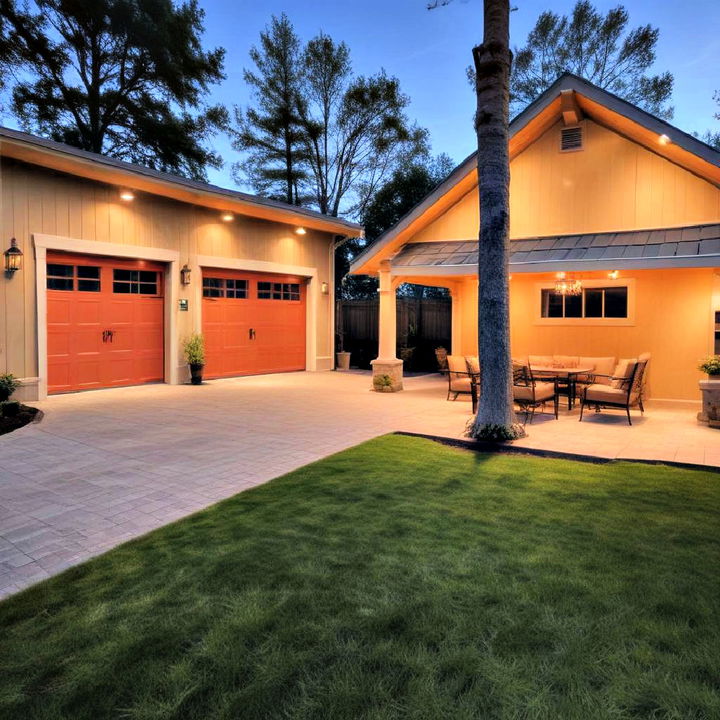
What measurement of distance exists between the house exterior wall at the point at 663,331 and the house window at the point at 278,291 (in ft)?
22.7

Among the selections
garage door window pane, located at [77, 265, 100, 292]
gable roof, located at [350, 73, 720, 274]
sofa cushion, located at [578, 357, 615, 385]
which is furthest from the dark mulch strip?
sofa cushion, located at [578, 357, 615, 385]

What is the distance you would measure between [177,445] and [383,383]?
591 centimetres

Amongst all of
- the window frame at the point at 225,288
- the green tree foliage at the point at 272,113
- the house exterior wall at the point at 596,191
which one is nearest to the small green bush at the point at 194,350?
the window frame at the point at 225,288

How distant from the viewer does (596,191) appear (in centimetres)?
1068

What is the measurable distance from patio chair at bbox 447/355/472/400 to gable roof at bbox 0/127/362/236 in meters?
6.16

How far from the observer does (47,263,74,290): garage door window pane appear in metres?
10.8

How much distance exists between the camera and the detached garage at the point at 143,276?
33.3 ft

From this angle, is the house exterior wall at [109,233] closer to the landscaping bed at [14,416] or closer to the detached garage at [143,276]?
the detached garage at [143,276]

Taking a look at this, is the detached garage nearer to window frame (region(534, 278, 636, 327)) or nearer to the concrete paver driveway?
the concrete paver driveway

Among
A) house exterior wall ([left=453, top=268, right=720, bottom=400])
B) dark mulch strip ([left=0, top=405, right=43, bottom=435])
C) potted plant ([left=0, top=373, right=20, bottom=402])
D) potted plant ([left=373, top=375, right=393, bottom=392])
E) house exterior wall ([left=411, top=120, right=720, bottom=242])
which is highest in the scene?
house exterior wall ([left=411, top=120, right=720, bottom=242])

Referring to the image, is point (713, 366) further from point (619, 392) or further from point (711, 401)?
point (619, 392)

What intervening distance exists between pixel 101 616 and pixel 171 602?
1.16ft

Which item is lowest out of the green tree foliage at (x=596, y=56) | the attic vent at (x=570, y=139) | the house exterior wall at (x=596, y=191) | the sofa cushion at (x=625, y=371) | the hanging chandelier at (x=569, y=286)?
the sofa cushion at (x=625, y=371)

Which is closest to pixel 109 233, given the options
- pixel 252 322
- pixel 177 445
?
pixel 252 322
